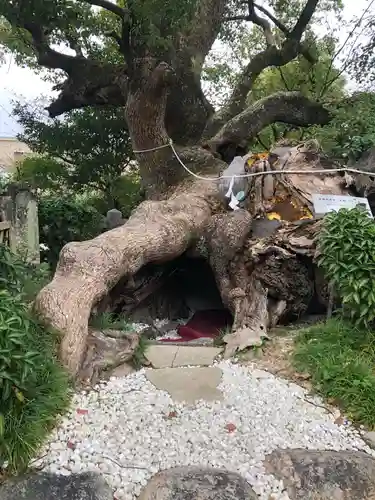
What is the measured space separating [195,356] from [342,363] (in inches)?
46.4

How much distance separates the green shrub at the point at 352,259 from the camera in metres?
3.74

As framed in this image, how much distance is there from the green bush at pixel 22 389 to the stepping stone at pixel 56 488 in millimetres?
100

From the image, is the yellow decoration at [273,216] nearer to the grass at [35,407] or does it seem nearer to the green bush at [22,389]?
the grass at [35,407]

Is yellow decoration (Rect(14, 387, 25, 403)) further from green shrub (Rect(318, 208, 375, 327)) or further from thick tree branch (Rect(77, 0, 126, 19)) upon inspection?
thick tree branch (Rect(77, 0, 126, 19))

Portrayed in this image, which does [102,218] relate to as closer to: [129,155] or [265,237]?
[129,155]

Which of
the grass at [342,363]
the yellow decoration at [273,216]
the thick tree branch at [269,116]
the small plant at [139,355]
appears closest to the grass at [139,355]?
the small plant at [139,355]

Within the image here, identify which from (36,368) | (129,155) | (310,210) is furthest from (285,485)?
(129,155)

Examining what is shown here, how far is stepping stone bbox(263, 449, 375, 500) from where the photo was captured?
8.39 feet

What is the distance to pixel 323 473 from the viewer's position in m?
2.63

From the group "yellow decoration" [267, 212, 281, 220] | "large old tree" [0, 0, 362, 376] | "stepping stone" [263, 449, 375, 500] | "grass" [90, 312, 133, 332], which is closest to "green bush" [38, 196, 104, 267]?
"large old tree" [0, 0, 362, 376]

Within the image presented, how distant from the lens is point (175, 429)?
296 cm

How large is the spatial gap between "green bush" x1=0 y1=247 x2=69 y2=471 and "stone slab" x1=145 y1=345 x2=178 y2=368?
0.97m

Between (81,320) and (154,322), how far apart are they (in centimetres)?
233

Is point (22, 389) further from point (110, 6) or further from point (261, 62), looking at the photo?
point (261, 62)
